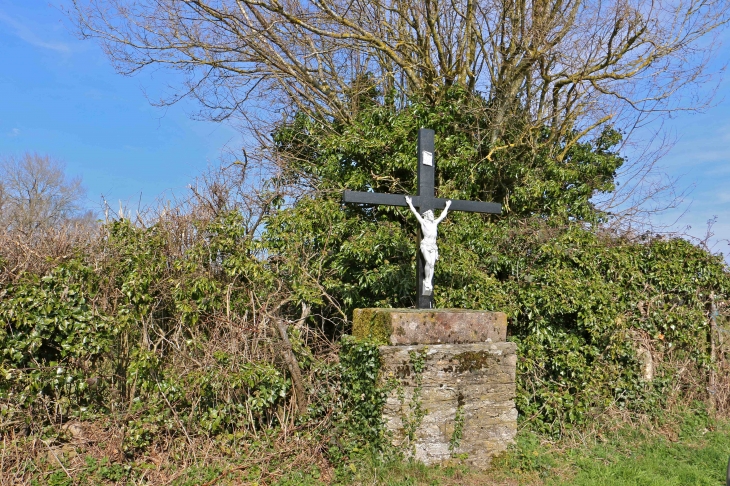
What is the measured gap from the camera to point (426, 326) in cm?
499

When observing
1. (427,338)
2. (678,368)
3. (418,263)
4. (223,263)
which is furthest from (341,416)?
(678,368)

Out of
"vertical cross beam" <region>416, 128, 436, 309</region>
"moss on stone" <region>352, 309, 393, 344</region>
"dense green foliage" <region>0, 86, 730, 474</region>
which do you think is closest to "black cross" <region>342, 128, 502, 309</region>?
"vertical cross beam" <region>416, 128, 436, 309</region>

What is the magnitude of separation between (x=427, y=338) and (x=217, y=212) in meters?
3.45

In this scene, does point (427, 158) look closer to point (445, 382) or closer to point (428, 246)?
point (428, 246)

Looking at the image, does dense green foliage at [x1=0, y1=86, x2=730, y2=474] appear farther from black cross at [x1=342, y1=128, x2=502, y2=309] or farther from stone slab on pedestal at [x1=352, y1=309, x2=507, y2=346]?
black cross at [x1=342, y1=128, x2=502, y2=309]

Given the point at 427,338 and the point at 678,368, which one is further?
the point at 678,368

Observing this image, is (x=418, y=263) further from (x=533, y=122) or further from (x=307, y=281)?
(x=533, y=122)

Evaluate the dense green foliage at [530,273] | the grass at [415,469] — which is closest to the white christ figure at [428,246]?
the dense green foliage at [530,273]

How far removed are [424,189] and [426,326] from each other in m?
1.44

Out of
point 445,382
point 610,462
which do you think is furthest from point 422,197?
point 610,462

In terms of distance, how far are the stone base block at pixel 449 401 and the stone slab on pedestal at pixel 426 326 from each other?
0.11 m

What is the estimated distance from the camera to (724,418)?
22.1 feet

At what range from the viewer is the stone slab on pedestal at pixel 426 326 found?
4.93 m

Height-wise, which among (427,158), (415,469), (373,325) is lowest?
(415,469)
